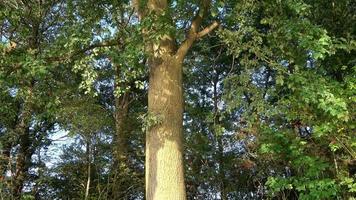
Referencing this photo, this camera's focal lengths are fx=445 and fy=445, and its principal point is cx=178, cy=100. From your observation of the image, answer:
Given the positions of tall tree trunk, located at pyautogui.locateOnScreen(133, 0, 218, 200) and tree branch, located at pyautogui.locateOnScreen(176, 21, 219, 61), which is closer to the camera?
tall tree trunk, located at pyautogui.locateOnScreen(133, 0, 218, 200)

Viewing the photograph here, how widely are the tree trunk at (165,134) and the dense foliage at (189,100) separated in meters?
0.18

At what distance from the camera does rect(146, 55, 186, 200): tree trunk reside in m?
5.71

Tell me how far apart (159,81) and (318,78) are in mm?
2358

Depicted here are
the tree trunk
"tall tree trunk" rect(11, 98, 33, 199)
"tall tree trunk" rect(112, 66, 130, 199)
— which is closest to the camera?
the tree trunk

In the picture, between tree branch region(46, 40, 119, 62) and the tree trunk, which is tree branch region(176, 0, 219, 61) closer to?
the tree trunk

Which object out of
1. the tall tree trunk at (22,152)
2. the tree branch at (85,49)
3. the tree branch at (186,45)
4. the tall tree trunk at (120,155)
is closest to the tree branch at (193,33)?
the tree branch at (186,45)

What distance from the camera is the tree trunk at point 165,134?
5.71 m

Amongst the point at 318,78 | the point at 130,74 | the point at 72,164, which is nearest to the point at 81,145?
the point at 72,164

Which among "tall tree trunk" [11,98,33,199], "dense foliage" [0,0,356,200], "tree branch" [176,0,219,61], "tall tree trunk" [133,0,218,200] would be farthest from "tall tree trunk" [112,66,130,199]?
"tree branch" [176,0,219,61]

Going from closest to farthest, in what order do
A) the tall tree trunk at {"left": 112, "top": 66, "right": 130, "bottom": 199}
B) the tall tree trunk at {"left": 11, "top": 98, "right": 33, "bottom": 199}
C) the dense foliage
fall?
the dense foliage, the tall tree trunk at {"left": 11, "top": 98, "right": 33, "bottom": 199}, the tall tree trunk at {"left": 112, "top": 66, "right": 130, "bottom": 199}

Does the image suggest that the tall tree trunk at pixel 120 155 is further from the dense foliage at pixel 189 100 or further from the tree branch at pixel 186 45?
the tree branch at pixel 186 45

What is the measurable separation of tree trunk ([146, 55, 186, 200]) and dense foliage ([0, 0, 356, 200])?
0.60 ft

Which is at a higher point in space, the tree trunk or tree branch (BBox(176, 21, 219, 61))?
tree branch (BBox(176, 21, 219, 61))

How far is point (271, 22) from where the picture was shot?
699cm
